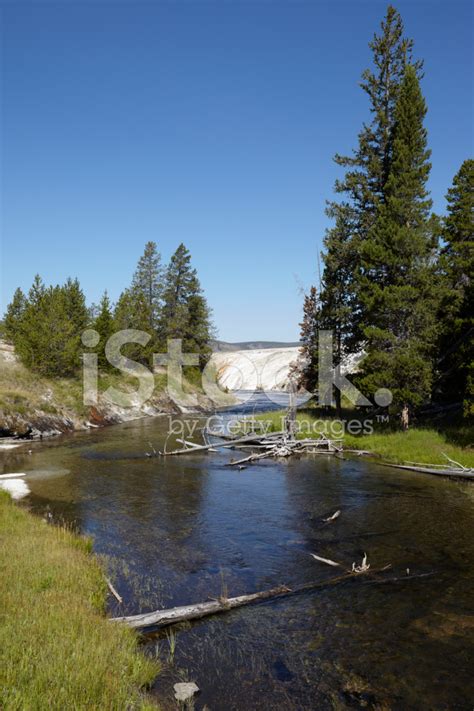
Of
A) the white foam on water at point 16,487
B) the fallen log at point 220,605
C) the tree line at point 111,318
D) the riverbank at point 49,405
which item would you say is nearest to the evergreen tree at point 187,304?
the tree line at point 111,318

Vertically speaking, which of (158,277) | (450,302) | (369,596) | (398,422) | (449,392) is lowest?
(369,596)

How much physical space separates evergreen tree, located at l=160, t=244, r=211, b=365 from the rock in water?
59876 millimetres

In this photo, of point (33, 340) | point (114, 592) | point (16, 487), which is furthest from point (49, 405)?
point (114, 592)

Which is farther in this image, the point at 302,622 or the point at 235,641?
the point at 302,622

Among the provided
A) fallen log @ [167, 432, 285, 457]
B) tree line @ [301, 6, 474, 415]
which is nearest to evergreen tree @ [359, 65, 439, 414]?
tree line @ [301, 6, 474, 415]

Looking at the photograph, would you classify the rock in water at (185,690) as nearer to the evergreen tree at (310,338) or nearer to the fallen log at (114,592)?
the fallen log at (114,592)

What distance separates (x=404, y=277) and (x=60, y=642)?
26394mm

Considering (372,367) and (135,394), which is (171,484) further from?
(135,394)

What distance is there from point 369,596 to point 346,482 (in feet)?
35.5

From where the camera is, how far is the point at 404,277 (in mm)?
28312

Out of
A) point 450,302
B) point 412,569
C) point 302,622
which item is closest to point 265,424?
point 450,302

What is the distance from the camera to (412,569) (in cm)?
1187

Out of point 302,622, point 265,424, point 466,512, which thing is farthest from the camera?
point 265,424

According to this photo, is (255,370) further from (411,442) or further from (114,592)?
(114,592)
